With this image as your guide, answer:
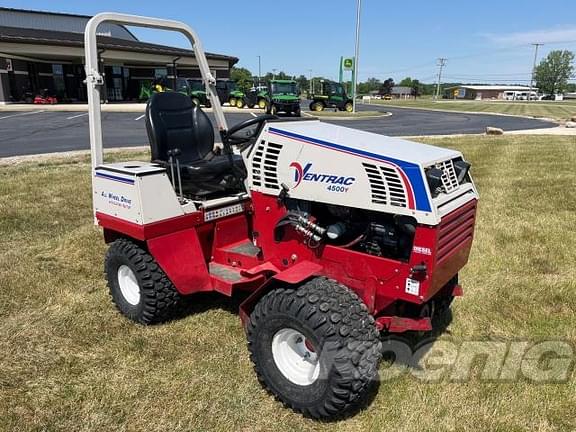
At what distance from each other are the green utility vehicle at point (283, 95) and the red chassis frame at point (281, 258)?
22.8 meters

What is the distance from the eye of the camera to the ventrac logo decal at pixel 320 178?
97.9 inches

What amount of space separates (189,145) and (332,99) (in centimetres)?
2870

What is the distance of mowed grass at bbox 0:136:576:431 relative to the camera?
8.14 feet

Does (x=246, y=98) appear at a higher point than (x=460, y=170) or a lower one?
lower

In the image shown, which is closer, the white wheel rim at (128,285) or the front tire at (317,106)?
the white wheel rim at (128,285)

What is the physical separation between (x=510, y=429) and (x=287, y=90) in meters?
26.3

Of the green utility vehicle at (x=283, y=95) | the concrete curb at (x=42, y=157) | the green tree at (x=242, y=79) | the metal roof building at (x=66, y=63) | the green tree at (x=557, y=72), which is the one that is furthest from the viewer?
the green tree at (x=557, y=72)

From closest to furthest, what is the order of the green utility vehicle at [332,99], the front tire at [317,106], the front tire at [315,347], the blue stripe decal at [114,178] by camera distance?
1. the front tire at [315,347]
2. the blue stripe decal at [114,178]
3. the green utility vehicle at [332,99]
4. the front tire at [317,106]

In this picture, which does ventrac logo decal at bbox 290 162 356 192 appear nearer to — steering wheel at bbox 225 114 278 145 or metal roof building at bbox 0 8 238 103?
steering wheel at bbox 225 114 278 145

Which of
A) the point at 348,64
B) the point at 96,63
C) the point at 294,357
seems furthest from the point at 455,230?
the point at 348,64

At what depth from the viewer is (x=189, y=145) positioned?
3.98 meters

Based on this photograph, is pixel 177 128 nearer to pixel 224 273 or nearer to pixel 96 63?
pixel 96 63

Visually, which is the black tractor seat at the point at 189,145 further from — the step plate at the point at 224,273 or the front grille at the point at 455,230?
the front grille at the point at 455,230

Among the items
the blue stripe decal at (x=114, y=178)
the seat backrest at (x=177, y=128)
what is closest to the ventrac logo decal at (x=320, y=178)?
the blue stripe decal at (x=114, y=178)
